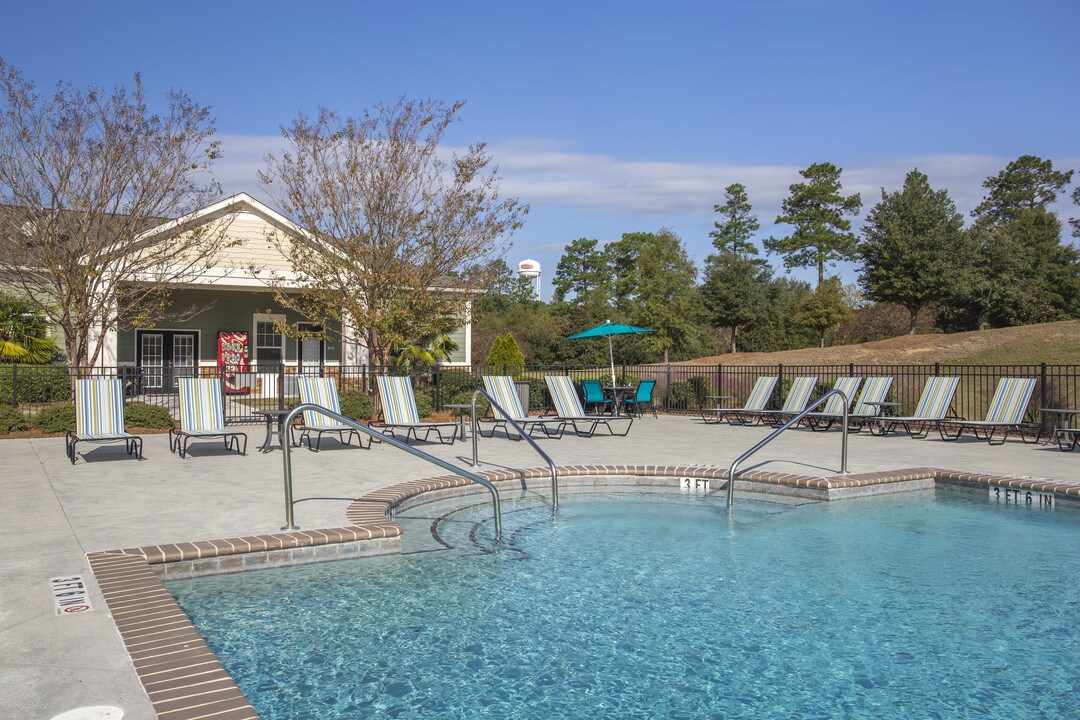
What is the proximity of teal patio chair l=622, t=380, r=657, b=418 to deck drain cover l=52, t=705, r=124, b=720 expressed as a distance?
47.3 ft

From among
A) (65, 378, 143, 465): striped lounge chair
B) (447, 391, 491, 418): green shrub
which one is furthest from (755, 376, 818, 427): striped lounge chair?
(65, 378, 143, 465): striped lounge chair

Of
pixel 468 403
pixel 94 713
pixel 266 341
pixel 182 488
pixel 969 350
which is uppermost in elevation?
pixel 266 341

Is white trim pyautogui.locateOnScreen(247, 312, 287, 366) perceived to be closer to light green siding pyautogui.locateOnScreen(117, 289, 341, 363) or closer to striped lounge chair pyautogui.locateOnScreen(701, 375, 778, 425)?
light green siding pyautogui.locateOnScreen(117, 289, 341, 363)

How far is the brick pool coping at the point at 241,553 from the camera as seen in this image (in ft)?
11.1

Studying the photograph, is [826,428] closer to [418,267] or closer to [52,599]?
[418,267]

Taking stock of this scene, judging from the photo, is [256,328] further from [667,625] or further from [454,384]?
[667,625]

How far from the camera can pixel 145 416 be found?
1466 cm

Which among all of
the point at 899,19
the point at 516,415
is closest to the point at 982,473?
the point at 516,415

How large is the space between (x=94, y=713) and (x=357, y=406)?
43.5ft

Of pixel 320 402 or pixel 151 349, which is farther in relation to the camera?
pixel 151 349

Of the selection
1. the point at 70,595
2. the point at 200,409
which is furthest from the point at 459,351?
the point at 70,595

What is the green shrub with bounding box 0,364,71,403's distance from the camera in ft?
54.0

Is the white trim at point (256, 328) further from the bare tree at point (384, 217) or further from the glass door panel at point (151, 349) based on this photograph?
the bare tree at point (384, 217)

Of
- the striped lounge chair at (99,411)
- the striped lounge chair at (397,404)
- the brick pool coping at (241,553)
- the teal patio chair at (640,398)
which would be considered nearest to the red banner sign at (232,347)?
the teal patio chair at (640,398)
